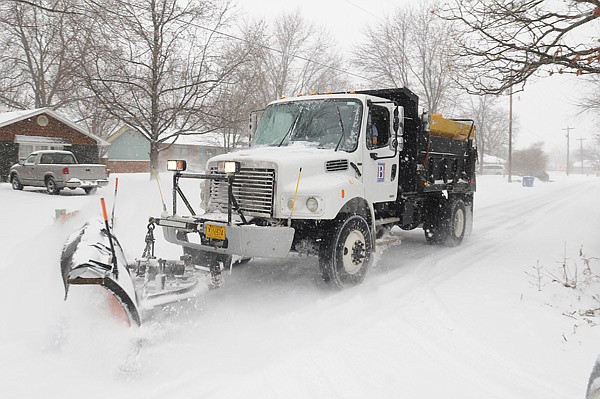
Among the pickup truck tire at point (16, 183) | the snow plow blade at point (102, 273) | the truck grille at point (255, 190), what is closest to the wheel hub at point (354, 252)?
the truck grille at point (255, 190)

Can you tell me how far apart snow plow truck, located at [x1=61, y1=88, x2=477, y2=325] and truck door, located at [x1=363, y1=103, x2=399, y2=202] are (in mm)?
15

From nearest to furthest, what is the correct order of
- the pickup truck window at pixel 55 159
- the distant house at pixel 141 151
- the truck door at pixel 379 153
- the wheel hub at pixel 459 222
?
the truck door at pixel 379 153, the wheel hub at pixel 459 222, the pickup truck window at pixel 55 159, the distant house at pixel 141 151

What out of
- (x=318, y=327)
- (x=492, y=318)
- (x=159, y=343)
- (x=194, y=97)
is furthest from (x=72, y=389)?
(x=194, y=97)

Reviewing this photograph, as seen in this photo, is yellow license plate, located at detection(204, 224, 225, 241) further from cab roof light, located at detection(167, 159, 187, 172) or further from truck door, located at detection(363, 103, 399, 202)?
truck door, located at detection(363, 103, 399, 202)

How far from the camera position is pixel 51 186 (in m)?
19.5

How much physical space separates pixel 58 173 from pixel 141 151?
31.2 m

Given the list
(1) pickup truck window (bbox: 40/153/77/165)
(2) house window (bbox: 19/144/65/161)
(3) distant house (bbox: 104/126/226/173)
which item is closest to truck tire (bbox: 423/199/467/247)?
(1) pickup truck window (bbox: 40/153/77/165)

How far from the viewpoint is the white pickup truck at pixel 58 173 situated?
19.2 meters

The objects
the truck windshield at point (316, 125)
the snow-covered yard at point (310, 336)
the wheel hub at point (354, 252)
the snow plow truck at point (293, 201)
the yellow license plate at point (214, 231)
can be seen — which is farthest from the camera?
the truck windshield at point (316, 125)

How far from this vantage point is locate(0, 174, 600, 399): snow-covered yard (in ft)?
11.6

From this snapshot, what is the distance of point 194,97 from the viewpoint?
76.2 feet

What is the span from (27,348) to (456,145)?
803 centimetres

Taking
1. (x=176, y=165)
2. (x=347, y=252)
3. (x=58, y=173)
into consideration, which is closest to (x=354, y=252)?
(x=347, y=252)

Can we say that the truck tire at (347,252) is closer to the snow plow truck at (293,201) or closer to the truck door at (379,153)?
the snow plow truck at (293,201)
